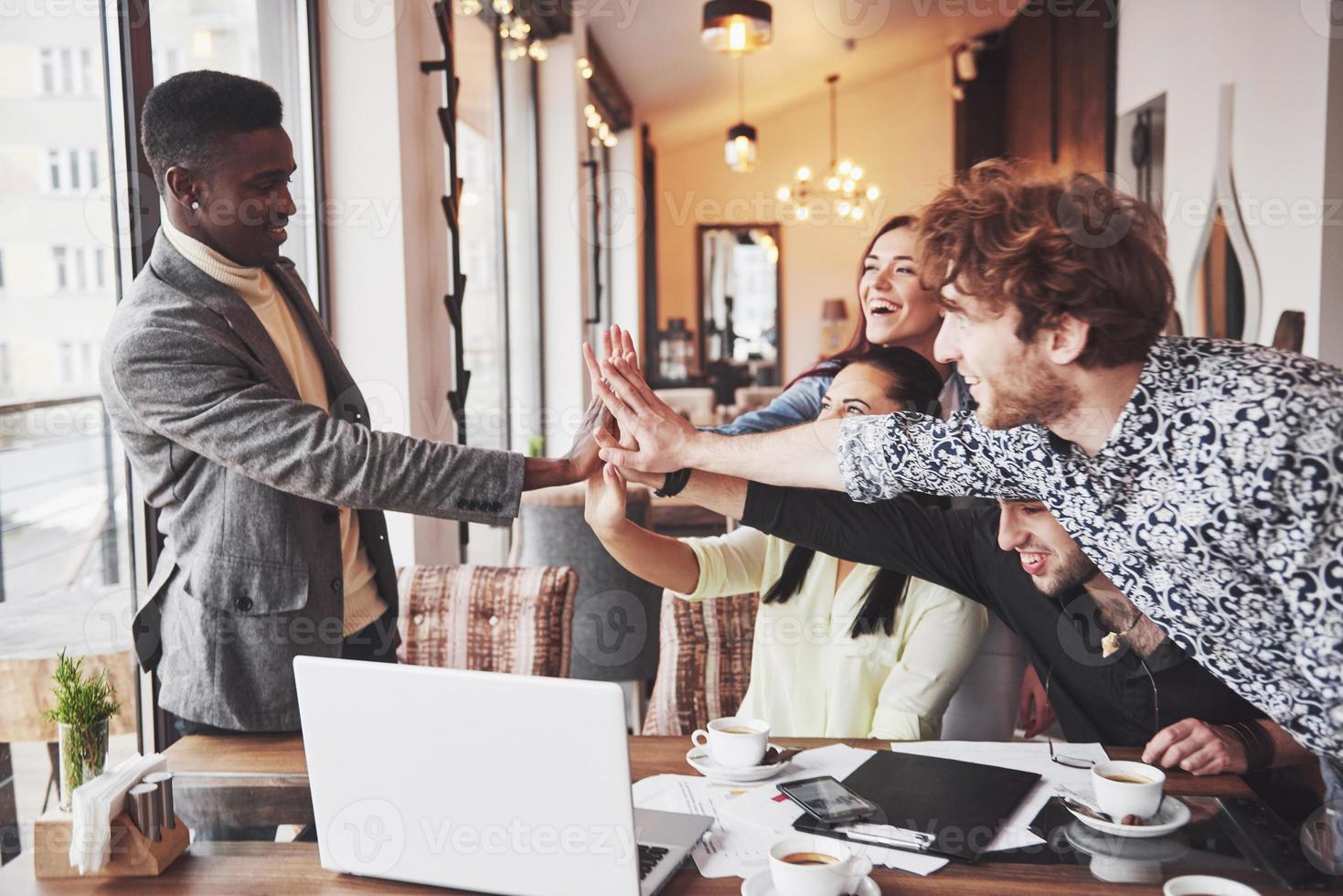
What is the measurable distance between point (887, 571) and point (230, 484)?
117 cm

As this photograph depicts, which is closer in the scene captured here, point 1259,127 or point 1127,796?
point 1127,796

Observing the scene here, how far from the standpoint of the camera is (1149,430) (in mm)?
1381

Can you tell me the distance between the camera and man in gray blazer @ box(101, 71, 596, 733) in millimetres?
1720

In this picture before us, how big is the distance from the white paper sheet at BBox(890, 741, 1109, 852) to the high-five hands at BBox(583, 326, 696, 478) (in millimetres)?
602

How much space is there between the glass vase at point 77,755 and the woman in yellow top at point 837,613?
34.7 inches

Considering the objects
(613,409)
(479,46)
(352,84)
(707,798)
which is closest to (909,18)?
(479,46)

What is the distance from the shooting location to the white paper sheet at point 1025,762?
142 centimetres

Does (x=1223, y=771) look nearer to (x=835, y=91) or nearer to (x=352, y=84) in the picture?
(x=352, y=84)

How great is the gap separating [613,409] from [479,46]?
12.0 ft

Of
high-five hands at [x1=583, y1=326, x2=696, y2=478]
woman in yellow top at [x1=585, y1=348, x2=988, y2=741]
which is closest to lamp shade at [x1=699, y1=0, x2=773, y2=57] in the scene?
woman in yellow top at [x1=585, y1=348, x2=988, y2=741]

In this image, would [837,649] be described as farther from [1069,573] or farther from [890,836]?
[890,836]

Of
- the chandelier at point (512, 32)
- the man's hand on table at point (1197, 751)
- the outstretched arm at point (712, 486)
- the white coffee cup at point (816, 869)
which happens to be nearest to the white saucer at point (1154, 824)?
the man's hand on table at point (1197, 751)

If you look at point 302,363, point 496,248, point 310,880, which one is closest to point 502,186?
point 496,248

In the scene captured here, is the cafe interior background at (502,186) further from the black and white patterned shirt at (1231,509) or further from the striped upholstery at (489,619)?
the black and white patterned shirt at (1231,509)
